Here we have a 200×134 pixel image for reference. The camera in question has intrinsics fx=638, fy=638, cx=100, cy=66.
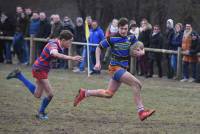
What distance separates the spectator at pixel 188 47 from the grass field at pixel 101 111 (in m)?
0.95

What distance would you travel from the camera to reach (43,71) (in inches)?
450

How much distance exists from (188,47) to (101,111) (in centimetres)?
751

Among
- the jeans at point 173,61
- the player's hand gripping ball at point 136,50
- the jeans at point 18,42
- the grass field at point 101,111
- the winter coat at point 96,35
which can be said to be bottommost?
the grass field at point 101,111

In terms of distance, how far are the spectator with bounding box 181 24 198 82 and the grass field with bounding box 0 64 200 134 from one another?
954 mm

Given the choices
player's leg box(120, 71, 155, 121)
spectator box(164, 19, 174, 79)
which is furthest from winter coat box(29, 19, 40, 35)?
player's leg box(120, 71, 155, 121)

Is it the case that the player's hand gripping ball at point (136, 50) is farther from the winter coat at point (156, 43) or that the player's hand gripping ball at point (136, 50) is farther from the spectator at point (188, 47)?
the winter coat at point (156, 43)

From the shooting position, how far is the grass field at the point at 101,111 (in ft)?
34.1

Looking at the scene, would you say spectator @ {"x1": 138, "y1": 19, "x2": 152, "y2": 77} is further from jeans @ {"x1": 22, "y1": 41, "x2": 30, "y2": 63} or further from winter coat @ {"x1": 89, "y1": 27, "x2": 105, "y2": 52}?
jeans @ {"x1": 22, "y1": 41, "x2": 30, "y2": 63}

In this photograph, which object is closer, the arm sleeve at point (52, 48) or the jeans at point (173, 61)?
the arm sleeve at point (52, 48)

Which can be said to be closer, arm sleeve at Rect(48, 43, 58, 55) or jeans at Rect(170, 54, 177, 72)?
arm sleeve at Rect(48, 43, 58, 55)

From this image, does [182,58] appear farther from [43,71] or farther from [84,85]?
[43,71]

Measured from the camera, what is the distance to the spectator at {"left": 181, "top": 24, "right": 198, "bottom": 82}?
1925cm

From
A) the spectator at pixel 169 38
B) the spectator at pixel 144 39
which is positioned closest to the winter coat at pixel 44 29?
the spectator at pixel 144 39

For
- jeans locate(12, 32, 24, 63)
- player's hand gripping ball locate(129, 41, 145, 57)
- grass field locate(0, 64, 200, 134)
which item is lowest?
grass field locate(0, 64, 200, 134)
